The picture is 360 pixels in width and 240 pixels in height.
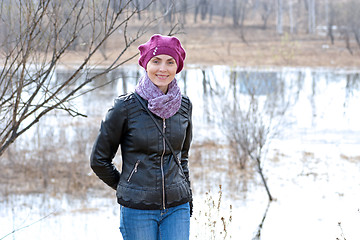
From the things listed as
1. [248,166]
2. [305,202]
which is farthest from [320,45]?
[305,202]

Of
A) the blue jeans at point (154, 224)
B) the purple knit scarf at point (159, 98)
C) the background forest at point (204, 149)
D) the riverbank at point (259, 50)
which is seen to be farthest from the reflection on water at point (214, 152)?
the riverbank at point (259, 50)

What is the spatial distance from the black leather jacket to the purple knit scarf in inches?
1.6

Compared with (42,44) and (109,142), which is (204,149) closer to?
(42,44)

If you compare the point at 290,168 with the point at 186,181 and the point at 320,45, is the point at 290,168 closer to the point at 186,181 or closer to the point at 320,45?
the point at 186,181

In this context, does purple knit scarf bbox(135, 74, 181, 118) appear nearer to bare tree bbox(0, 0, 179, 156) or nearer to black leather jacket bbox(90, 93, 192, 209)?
black leather jacket bbox(90, 93, 192, 209)

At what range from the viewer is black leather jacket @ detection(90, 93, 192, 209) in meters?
2.57

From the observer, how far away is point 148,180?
8.46ft

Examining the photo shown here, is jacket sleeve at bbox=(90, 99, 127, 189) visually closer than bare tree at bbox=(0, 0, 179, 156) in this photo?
Yes

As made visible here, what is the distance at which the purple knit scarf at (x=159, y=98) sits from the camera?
8.40ft

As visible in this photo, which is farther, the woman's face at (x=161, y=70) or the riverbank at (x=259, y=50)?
the riverbank at (x=259, y=50)

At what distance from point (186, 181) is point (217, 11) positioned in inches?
1971

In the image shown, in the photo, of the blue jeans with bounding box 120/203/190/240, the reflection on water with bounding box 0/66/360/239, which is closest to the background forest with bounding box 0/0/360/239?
the reflection on water with bounding box 0/66/360/239

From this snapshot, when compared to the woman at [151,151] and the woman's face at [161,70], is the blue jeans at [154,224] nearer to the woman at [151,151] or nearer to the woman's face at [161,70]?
the woman at [151,151]

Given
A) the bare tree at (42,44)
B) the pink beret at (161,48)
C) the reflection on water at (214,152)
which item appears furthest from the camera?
the reflection on water at (214,152)
